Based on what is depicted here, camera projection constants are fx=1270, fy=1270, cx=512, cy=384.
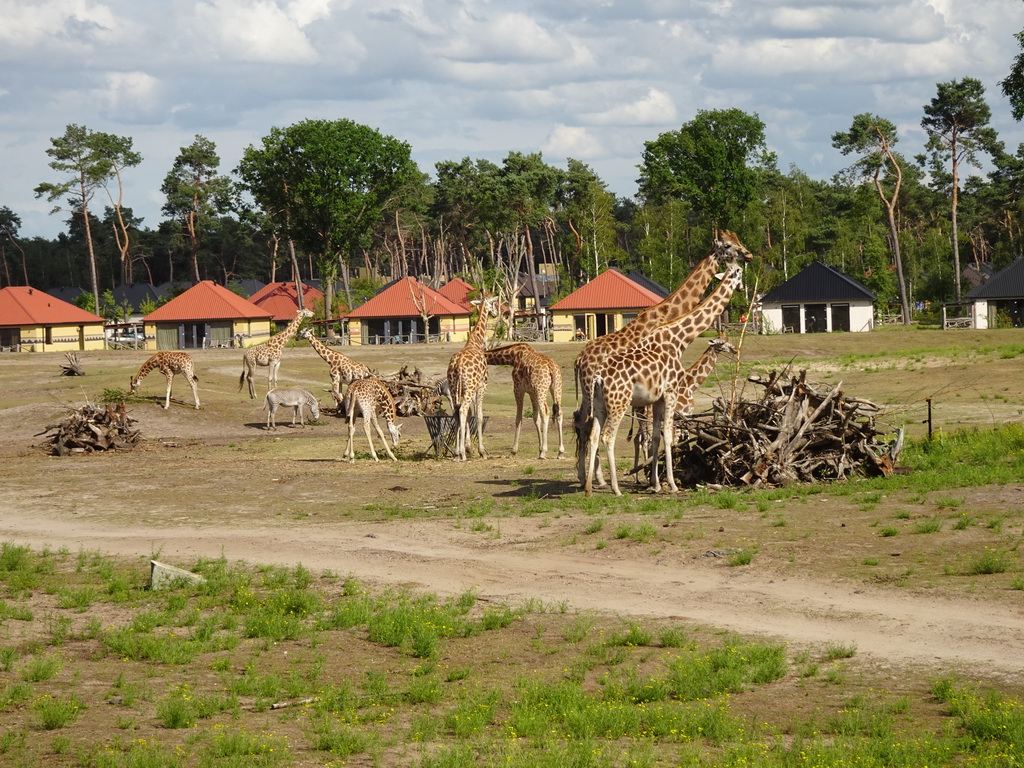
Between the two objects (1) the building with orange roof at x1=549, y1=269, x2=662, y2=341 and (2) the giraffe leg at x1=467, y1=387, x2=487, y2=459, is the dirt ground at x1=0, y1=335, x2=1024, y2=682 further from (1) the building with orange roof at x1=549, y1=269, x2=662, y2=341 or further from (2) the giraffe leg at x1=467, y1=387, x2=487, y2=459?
(1) the building with orange roof at x1=549, y1=269, x2=662, y2=341

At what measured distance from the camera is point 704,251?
103688mm

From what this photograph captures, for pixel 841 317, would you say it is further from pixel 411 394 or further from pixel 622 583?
pixel 622 583

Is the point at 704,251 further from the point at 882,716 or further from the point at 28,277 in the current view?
the point at 882,716

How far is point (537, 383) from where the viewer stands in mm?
26891

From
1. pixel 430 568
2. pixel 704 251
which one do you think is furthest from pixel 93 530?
pixel 704 251

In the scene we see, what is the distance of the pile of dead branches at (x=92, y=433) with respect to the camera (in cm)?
3055

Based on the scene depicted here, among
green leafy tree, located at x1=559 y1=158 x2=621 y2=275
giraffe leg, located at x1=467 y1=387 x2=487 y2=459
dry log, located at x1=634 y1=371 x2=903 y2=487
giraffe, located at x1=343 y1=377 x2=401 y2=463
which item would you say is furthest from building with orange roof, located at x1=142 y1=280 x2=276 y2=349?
dry log, located at x1=634 y1=371 x2=903 y2=487

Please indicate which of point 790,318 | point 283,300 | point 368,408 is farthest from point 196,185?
point 368,408

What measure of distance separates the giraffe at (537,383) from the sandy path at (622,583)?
8.04 metres

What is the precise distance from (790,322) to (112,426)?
64241mm

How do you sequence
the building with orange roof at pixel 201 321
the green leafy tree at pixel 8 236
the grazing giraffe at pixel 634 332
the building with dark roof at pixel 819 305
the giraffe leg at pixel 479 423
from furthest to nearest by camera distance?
the green leafy tree at pixel 8 236 → the building with orange roof at pixel 201 321 → the building with dark roof at pixel 819 305 → the giraffe leg at pixel 479 423 → the grazing giraffe at pixel 634 332

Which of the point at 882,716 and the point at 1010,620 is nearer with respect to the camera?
the point at 882,716

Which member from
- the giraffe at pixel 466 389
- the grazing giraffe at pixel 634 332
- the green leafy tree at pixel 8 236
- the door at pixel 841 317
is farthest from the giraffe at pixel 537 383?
Answer: the green leafy tree at pixel 8 236

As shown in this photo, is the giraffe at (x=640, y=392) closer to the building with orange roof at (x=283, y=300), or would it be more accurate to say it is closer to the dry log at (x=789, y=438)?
the dry log at (x=789, y=438)
